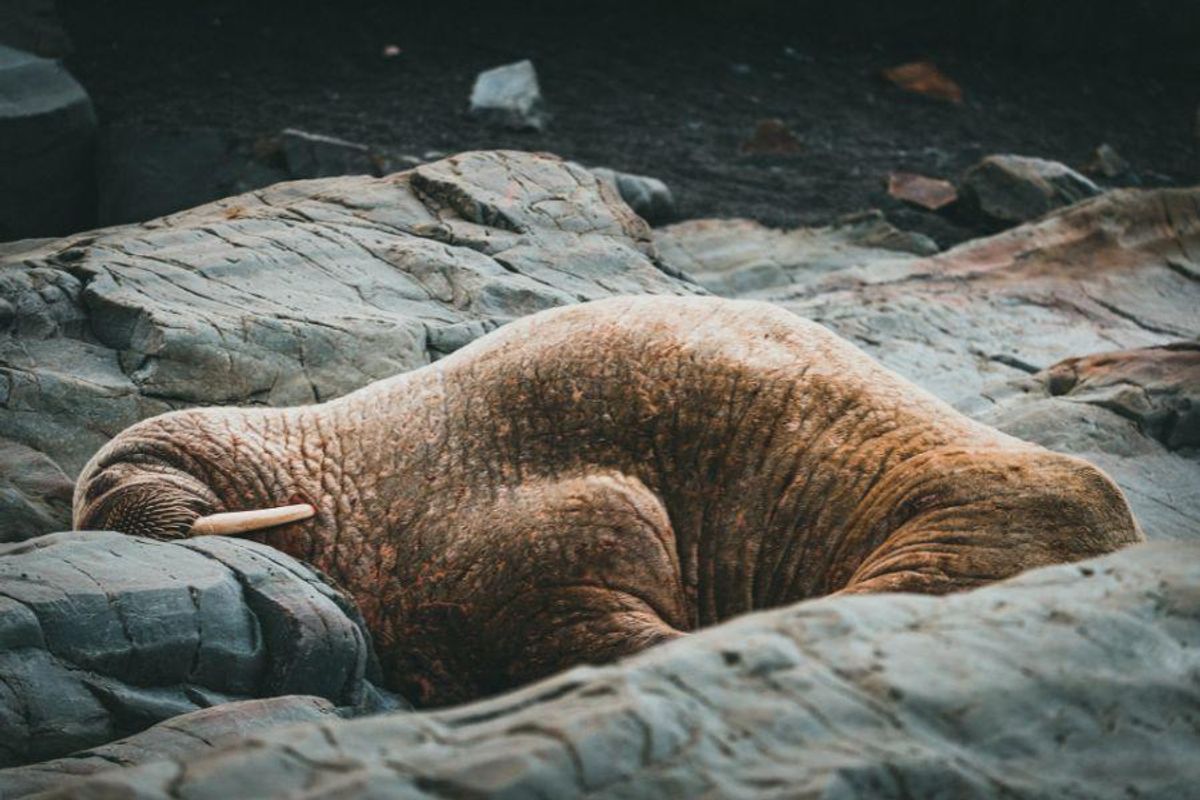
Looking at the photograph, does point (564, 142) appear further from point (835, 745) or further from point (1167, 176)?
point (835, 745)

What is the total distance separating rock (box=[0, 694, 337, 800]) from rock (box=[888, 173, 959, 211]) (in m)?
9.25

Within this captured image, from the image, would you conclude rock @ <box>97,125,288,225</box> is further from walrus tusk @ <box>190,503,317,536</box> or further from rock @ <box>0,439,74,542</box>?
walrus tusk @ <box>190,503,317,536</box>

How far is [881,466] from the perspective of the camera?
17.6ft

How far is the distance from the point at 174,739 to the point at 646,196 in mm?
8178

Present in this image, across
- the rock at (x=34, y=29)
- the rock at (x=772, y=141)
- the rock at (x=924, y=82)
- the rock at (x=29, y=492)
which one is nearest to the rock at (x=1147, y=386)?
the rock at (x=29, y=492)

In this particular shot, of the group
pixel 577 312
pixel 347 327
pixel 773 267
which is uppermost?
pixel 577 312

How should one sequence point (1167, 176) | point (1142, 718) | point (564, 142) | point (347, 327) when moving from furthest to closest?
1. point (1167, 176)
2. point (564, 142)
3. point (347, 327)
4. point (1142, 718)

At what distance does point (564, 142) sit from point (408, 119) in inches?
53.4

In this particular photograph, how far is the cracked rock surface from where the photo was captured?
7801 mm

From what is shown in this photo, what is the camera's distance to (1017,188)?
12.7 meters

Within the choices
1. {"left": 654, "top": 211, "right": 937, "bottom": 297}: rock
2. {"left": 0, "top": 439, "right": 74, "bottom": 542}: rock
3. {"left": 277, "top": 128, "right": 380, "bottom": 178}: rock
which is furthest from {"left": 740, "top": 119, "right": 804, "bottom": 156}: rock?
{"left": 0, "top": 439, "right": 74, "bottom": 542}: rock

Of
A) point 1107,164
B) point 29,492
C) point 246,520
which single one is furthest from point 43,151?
point 1107,164

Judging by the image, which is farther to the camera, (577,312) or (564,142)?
(564,142)

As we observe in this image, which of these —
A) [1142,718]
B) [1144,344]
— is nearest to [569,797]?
[1142,718]
